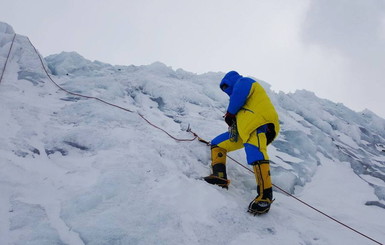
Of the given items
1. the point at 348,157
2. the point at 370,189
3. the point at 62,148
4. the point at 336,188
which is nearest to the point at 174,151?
the point at 62,148

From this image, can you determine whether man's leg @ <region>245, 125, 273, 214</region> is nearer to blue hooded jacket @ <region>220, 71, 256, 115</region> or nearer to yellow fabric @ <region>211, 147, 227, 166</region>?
blue hooded jacket @ <region>220, 71, 256, 115</region>

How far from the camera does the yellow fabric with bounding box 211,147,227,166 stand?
164 inches

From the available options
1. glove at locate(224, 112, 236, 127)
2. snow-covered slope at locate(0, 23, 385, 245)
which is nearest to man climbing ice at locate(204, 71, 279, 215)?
glove at locate(224, 112, 236, 127)

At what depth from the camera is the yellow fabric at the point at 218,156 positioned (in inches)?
164

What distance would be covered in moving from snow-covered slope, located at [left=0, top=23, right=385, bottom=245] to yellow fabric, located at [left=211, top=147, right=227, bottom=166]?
22cm

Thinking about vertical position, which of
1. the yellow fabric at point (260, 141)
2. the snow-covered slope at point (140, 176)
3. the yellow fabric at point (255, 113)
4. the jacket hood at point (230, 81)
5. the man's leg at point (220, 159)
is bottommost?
the snow-covered slope at point (140, 176)

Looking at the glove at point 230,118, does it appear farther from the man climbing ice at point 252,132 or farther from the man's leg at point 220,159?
the man's leg at point 220,159

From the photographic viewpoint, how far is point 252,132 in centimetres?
379

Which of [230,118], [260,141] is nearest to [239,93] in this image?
[230,118]

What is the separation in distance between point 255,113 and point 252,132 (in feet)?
0.77

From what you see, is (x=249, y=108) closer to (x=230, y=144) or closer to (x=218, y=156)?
(x=230, y=144)

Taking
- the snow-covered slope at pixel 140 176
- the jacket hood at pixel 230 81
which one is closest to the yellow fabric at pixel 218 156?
the snow-covered slope at pixel 140 176

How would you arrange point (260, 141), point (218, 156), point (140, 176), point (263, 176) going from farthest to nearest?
point (218, 156), point (260, 141), point (263, 176), point (140, 176)

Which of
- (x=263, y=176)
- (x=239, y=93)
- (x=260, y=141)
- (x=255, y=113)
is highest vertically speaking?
→ (x=239, y=93)
